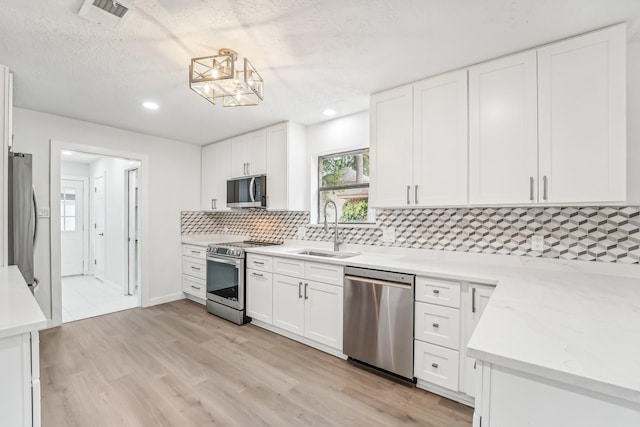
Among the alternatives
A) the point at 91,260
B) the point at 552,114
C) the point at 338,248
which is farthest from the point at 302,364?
the point at 91,260

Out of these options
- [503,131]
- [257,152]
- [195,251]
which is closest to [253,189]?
[257,152]

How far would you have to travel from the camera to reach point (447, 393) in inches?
81.4

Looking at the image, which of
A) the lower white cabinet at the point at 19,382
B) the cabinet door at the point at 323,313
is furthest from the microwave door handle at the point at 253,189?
the lower white cabinet at the point at 19,382

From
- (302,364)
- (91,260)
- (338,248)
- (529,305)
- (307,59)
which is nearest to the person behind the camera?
(529,305)

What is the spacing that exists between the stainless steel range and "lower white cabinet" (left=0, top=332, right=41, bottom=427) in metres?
2.38

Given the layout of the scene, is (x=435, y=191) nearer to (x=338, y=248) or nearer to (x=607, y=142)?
(x=607, y=142)

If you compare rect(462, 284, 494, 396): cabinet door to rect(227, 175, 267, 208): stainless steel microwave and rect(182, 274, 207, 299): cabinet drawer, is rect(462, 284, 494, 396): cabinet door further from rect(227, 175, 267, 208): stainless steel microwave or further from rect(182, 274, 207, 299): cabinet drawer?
rect(182, 274, 207, 299): cabinet drawer

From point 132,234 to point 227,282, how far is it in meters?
2.28

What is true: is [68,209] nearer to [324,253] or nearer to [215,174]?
[215,174]

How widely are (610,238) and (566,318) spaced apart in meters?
1.36

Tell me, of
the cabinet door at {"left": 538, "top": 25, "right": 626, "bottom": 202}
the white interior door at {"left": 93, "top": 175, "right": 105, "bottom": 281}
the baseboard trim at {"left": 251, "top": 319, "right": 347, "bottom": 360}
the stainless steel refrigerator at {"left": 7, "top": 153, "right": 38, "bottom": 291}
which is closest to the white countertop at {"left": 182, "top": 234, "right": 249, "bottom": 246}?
the baseboard trim at {"left": 251, "top": 319, "right": 347, "bottom": 360}

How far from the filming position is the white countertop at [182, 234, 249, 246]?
437cm

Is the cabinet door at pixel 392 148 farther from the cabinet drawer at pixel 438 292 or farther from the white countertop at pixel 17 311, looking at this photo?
the white countertop at pixel 17 311

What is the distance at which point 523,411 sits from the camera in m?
0.82
